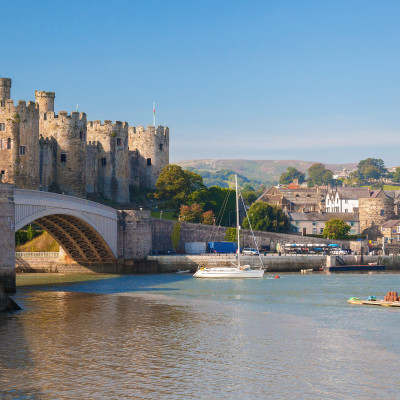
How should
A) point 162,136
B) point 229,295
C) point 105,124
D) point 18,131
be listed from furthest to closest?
point 162,136 → point 105,124 → point 18,131 → point 229,295

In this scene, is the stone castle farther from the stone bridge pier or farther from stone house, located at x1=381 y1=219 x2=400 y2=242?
stone house, located at x1=381 y1=219 x2=400 y2=242

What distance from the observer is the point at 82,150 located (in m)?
83.3

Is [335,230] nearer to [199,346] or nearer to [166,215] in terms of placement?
[166,215]

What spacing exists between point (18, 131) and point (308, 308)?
126 ft

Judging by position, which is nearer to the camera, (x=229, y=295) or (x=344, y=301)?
(x=344, y=301)

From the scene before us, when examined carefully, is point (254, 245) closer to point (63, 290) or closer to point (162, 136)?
point (162, 136)

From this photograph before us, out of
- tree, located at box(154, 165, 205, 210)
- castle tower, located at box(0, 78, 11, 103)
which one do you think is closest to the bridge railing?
castle tower, located at box(0, 78, 11, 103)

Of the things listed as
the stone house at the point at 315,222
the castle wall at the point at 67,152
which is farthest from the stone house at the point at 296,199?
the castle wall at the point at 67,152

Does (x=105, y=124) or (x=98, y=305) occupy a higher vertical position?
(x=105, y=124)

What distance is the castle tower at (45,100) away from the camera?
278ft

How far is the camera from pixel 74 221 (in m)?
64.8

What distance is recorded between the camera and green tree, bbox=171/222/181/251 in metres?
79.0

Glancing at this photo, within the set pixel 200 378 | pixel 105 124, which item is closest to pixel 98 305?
pixel 200 378

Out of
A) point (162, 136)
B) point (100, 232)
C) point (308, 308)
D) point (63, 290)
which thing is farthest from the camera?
point (162, 136)
